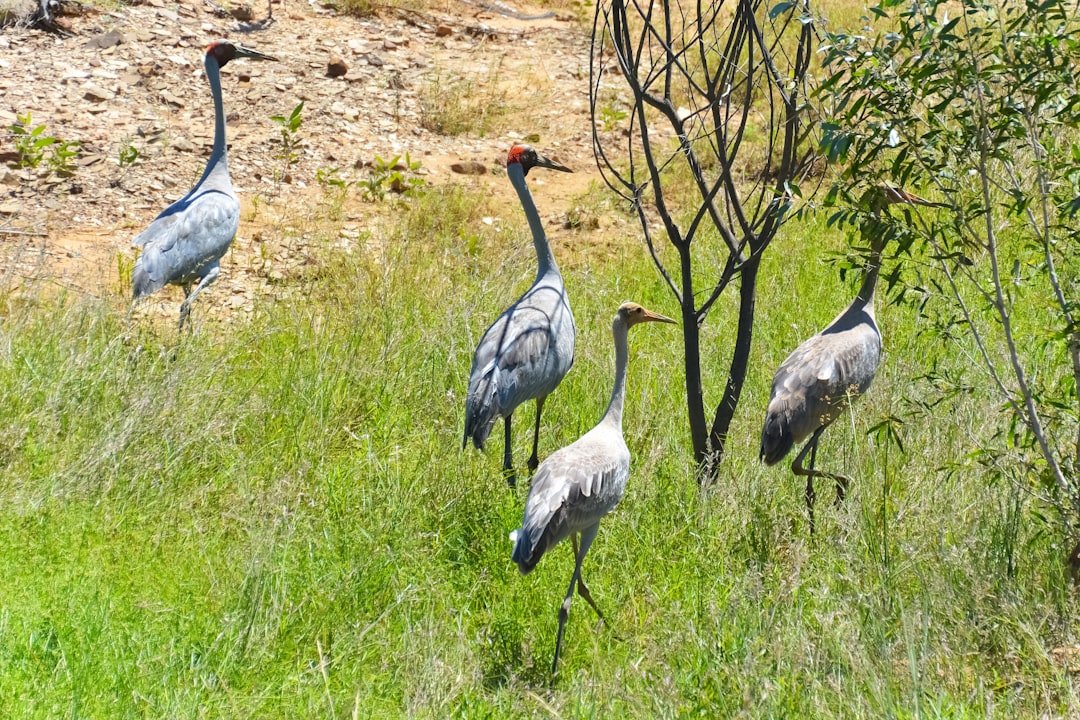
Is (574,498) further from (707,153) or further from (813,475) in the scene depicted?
(707,153)

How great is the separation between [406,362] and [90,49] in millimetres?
5770

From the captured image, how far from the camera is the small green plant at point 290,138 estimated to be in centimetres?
921

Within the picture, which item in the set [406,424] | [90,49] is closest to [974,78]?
[406,424]

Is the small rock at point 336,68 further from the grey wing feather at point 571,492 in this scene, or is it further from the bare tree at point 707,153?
the grey wing feather at point 571,492

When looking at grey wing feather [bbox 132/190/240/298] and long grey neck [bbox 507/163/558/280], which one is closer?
long grey neck [bbox 507/163/558/280]

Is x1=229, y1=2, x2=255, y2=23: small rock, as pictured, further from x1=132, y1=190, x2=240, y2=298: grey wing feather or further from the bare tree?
x1=132, y1=190, x2=240, y2=298: grey wing feather

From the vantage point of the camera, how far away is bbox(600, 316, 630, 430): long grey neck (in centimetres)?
512

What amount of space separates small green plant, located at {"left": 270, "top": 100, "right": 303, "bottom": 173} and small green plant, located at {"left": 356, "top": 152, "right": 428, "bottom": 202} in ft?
2.01

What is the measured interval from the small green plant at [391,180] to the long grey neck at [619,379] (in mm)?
4362

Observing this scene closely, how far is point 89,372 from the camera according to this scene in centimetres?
582

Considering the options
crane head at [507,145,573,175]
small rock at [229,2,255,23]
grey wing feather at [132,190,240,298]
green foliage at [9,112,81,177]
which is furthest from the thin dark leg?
small rock at [229,2,255,23]

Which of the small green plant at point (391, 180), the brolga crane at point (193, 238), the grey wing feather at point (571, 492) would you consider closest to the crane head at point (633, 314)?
the grey wing feather at point (571, 492)

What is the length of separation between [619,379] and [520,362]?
0.75 m

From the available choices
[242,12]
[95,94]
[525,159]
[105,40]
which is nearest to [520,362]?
[525,159]
